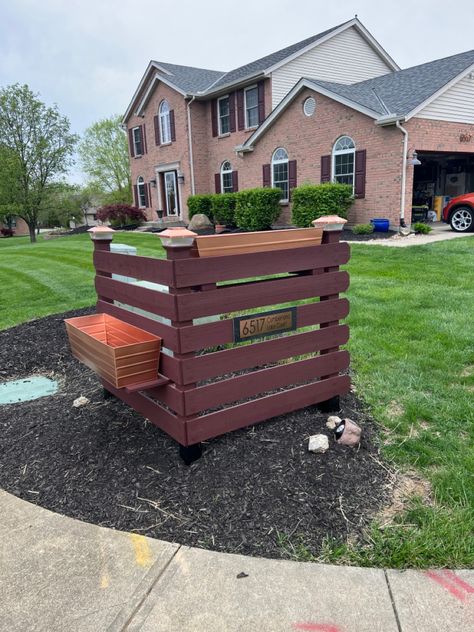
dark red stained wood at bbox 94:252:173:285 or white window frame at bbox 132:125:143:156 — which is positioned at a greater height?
white window frame at bbox 132:125:143:156

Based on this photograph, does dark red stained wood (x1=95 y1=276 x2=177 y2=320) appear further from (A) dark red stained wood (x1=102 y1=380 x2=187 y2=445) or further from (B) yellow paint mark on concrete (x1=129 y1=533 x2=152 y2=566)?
(B) yellow paint mark on concrete (x1=129 y1=533 x2=152 y2=566)

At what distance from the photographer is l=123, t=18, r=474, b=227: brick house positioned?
44.1 ft

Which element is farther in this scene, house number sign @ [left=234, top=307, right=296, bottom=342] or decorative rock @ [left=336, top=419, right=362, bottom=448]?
decorative rock @ [left=336, top=419, right=362, bottom=448]

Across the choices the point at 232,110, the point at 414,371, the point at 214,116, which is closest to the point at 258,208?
the point at 232,110

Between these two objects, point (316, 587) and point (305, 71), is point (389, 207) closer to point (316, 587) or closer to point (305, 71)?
point (305, 71)

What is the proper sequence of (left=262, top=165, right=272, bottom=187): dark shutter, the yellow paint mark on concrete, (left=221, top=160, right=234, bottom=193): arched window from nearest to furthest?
the yellow paint mark on concrete → (left=262, top=165, right=272, bottom=187): dark shutter → (left=221, top=160, right=234, bottom=193): arched window

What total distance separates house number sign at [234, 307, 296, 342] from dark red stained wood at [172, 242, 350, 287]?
9.6 inches

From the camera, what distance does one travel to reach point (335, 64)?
19719mm

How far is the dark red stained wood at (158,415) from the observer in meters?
2.63

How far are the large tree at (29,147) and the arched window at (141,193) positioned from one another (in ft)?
12.3

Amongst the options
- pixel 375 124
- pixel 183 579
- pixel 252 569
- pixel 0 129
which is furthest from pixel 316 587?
pixel 0 129

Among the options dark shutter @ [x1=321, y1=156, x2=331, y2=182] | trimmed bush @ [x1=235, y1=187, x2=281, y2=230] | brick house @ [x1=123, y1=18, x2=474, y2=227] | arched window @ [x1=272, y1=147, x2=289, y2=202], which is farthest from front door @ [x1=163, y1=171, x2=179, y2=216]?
dark shutter @ [x1=321, y1=156, x2=331, y2=182]

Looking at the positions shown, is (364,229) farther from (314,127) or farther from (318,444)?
(318,444)

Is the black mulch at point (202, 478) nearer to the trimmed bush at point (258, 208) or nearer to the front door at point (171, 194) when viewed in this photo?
the trimmed bush at point (258, 208)
